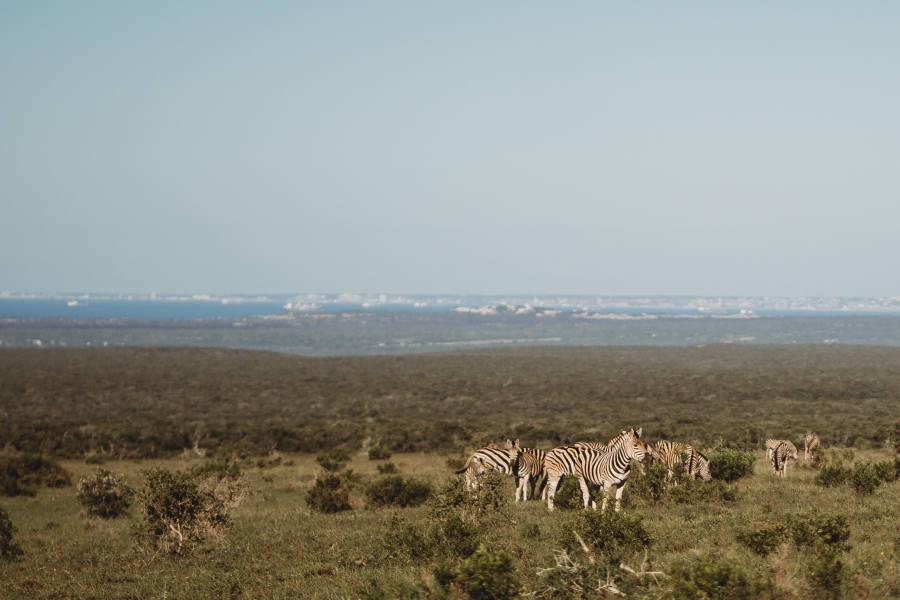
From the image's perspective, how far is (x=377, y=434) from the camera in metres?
40.3

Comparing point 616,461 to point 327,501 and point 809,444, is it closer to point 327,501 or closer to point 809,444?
point 327,501

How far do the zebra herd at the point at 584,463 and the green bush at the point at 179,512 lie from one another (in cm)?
498

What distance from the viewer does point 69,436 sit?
39531 millimetres

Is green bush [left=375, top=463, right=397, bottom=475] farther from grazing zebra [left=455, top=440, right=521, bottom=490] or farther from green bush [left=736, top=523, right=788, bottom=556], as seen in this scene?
green bush [left=736, top=523, right=788, bottom=556]

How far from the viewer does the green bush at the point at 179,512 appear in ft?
47.6

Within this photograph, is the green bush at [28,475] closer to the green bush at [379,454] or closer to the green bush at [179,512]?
the green bush at [379,454]

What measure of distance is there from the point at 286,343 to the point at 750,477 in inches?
5900

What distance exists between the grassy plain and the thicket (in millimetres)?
18364

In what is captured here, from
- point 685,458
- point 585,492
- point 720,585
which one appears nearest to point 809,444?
point 685,458

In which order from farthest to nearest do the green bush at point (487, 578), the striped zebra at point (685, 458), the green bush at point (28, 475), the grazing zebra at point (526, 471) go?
the green bush at point (28, 475), the striped zebra at point (685, 458), the grazing zebra at point (526, 471), the green bush at point (487, 578)

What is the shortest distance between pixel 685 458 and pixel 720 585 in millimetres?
10026

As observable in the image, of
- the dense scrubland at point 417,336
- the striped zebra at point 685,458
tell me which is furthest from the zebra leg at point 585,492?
the dense scrubland at point 417,336

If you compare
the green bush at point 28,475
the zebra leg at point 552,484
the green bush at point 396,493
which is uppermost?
the zebra leg at point 552,484

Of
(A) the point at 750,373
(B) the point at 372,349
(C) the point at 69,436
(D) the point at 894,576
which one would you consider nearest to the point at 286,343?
(B) the point at 372,349
